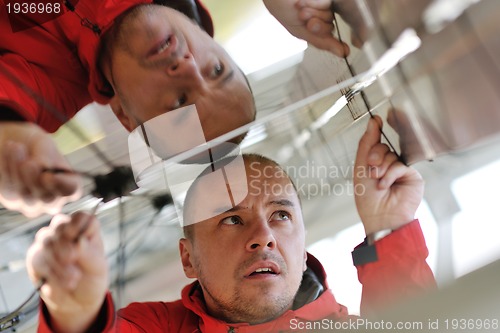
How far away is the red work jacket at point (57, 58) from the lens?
325 mm

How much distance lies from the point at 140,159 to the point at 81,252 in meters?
0.07

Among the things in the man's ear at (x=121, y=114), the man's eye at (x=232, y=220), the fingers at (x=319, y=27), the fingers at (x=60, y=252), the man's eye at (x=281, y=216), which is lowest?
the fingers at (x=60, y=252)

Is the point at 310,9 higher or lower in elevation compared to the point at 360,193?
higher

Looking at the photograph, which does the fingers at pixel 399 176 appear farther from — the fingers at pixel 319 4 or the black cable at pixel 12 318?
the black cable at pixel 12 318

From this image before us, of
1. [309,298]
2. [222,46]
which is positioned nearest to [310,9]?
[222,46]

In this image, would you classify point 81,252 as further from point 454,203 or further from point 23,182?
point 454,203

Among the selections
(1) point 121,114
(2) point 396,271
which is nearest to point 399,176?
(2) point 396,271

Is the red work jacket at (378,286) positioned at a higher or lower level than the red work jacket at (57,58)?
lower

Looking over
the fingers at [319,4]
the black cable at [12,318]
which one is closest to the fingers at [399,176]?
the fingers at [319,4]

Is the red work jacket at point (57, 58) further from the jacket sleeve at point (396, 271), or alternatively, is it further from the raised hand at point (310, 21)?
the jacket sleeve at point (396, 271)

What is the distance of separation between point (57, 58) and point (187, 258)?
15 cm

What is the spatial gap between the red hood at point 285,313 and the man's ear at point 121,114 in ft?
0.32

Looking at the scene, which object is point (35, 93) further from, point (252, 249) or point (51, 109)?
point (252, 249)

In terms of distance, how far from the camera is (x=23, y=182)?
0.93 feet
